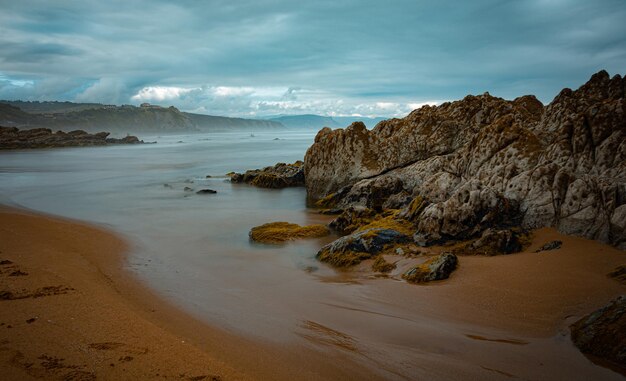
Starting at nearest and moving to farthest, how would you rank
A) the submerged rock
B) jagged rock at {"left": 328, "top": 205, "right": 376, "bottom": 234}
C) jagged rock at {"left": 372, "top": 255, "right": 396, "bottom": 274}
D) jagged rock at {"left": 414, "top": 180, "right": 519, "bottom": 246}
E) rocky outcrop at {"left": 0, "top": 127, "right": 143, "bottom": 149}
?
jagged rock at {"left": 372, "top": 255, "right": 396, "bottom": 274} → jagged rock at {"left": 414, "top": 180, "right": 519, "bottom": 246} → the submerged rock → jagged rock at {"left": 328, "top": 205, "right": 376, "bottom": 234} → rocky outcrop at {"left": 0, "top": 127, "right": 143, "bottom": 149}

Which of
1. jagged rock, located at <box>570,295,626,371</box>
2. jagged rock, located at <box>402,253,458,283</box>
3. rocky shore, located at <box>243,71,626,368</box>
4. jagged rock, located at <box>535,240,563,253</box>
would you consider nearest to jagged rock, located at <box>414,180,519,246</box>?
rocky shore, located at <box>243,71,626,368</box>

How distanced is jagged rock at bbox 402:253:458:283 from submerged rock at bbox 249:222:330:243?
4.69 m

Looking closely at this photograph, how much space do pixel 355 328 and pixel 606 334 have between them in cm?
327

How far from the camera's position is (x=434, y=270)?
801 centimetres

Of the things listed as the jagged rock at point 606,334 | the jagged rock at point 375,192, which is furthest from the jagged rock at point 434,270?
the jagged rock at point 375,192

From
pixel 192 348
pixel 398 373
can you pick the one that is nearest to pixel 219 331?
pixel 192 348

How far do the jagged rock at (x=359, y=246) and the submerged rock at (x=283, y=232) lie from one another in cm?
196

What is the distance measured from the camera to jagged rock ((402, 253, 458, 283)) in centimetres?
792

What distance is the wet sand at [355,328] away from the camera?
4.70 metres

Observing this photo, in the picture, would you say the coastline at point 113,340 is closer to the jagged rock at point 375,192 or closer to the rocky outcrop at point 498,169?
the rocky outcrop at point 498,169

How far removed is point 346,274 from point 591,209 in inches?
212

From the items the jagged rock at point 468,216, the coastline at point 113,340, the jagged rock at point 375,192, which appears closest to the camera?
the coastline at point 113,340

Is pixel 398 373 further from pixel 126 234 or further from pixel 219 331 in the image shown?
pixel 126 234

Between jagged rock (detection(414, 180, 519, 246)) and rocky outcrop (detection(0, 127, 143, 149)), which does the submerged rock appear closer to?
jagged rock (detection(414, 180, 519, 246))
